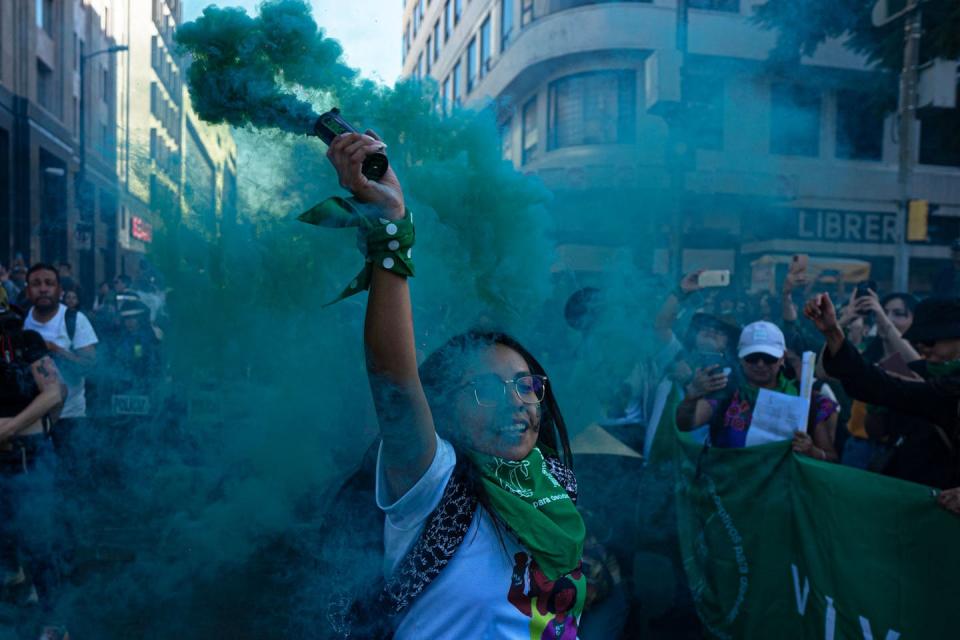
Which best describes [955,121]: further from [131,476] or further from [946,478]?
Result: [131,476]

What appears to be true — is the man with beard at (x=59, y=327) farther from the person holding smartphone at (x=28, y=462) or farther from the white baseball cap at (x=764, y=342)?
the white baseball cap at (x=764, y=342)

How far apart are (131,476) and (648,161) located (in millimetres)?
2734

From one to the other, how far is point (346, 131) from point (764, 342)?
3082mm

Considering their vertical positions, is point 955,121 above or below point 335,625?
above

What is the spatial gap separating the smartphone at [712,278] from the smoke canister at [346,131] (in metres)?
3.41

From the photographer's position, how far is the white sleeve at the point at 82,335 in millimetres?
4774

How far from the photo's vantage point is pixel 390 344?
1311mm

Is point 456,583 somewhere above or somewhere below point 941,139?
below

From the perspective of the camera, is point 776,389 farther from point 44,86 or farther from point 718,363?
point 44,86

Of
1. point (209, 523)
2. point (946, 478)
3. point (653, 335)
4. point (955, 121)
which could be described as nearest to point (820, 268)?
point (955, 121)

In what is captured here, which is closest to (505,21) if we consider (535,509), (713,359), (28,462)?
(713,359)

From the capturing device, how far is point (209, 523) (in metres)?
2.61

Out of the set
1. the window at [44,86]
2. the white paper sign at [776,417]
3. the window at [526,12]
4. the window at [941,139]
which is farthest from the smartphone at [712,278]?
the window at [44,86]

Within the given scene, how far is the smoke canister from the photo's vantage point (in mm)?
1281
